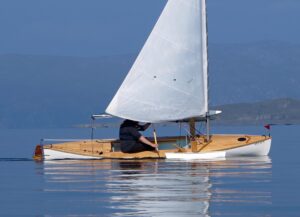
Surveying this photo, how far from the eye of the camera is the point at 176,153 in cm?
5416

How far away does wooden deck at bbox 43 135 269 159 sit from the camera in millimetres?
54312

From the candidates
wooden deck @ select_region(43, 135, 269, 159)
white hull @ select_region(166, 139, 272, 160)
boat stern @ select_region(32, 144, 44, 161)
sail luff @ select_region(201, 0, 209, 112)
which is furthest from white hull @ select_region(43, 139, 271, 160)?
sail luff @ select_region(201, 0, 209, 112)

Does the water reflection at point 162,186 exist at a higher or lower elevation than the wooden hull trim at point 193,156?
lower

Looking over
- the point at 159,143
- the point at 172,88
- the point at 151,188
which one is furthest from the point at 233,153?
the point at 151,188

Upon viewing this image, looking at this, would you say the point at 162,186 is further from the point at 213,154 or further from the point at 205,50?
the point at 205,50

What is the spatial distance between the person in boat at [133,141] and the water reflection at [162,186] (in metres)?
0.71

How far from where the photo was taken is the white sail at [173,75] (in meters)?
57.1

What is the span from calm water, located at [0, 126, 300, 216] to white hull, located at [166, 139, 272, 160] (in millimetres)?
992

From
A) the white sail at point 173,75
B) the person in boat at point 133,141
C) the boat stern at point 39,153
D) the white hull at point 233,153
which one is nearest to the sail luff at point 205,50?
the white sail at point 173,75

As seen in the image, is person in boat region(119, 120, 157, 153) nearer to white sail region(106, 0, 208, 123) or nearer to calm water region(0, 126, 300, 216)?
calm water region(0, 126, 300, 216)

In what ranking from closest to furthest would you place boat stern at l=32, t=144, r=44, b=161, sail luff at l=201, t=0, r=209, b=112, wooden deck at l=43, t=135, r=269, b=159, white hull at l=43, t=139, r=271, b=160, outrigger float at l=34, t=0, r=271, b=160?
white hull at l=43, t=139, r=271, b=160
wooden deck at l=43, t=135, r=269, b=159
outrigger float at l=34, t=0, r=271, b=160
boat stern at l=32, t=144, r=44, b=161
sail luff at l=201, t=0, r=209, b=112

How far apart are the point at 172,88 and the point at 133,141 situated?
491 cm

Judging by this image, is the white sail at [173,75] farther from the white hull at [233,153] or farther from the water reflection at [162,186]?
the water reflection at [162,186]

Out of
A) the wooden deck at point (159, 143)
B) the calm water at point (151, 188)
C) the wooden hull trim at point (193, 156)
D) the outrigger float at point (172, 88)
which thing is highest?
the outrigger float at point (172, 88)
